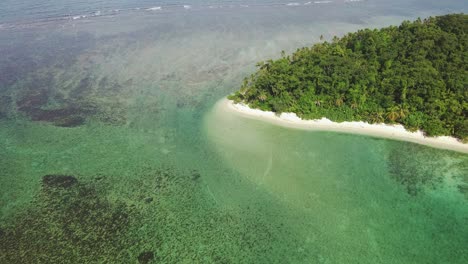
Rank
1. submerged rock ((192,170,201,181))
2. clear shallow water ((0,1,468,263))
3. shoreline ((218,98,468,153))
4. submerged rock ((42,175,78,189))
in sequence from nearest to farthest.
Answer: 1. clear shallow water ((0,1,468,263))
2. submerged rock ((42,175,78,189))
3. submerged rock ((192,170,201,181))
4. shoreline ((218,98,468,153))

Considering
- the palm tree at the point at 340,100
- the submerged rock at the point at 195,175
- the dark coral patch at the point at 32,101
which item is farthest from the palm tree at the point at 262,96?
the dark coral patch at the point at 32,101

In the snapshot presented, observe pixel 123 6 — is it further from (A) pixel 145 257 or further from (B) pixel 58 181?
(A) pixel 145 257

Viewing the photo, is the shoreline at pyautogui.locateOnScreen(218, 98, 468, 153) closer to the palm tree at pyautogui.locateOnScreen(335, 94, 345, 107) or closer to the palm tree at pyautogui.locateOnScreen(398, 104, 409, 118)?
the palm tree at pyautogui.locateOnScreen(398, 104, 409, 118)

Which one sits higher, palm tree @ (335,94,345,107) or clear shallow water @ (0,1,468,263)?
palm tree @ (335,94,345,107)

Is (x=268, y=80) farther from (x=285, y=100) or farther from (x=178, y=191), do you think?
(x=178, y=191)

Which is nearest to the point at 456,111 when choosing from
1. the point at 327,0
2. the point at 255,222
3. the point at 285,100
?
the point at 285,100

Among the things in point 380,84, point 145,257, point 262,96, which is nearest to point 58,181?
point 145,257

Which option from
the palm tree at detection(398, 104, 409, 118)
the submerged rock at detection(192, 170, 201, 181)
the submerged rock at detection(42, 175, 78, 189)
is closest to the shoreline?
the palm tree at detection(398, 104, 409, 118)
